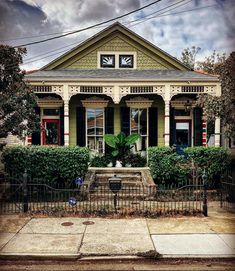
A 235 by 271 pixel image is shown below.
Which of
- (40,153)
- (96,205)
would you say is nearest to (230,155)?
(96,205)

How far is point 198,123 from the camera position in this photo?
16.3 metres

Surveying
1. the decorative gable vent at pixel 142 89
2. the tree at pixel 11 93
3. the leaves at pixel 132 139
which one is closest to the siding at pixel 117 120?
the decorative gable vent at pixel 142 89

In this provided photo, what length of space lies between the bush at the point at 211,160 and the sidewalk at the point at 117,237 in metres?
3.24

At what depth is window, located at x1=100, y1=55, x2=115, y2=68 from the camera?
18.0 m

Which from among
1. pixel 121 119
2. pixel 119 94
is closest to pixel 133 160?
pixel 121 119

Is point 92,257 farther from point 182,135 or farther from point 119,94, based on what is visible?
point 182,135

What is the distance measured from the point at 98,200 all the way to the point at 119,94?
6057 millimetres

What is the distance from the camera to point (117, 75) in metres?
16.1

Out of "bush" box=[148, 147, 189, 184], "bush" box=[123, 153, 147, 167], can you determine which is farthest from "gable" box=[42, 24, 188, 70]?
"bush" box=[148, 147, 189, 184]

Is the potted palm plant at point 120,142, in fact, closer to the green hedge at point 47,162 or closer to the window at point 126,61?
the green hedge at point 47,162

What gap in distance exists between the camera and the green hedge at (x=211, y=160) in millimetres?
11938

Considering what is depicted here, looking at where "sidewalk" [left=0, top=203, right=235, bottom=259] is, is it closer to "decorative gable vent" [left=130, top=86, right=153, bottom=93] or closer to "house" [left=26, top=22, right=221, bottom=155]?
"house" [left=26, top=22, right=221, bottom=155]

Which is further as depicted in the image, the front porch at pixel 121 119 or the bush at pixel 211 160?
the front porch at pixel 121 119

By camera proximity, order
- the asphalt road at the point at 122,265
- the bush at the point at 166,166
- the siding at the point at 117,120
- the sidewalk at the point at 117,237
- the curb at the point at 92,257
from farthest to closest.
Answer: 1. the siding at the point at 117,120
2. the bush at the point at 166,166
3. the sidewalk at the point at 117,237
4. the curb at the point at 92,257
5. the asphalt road at the point at 122,265
